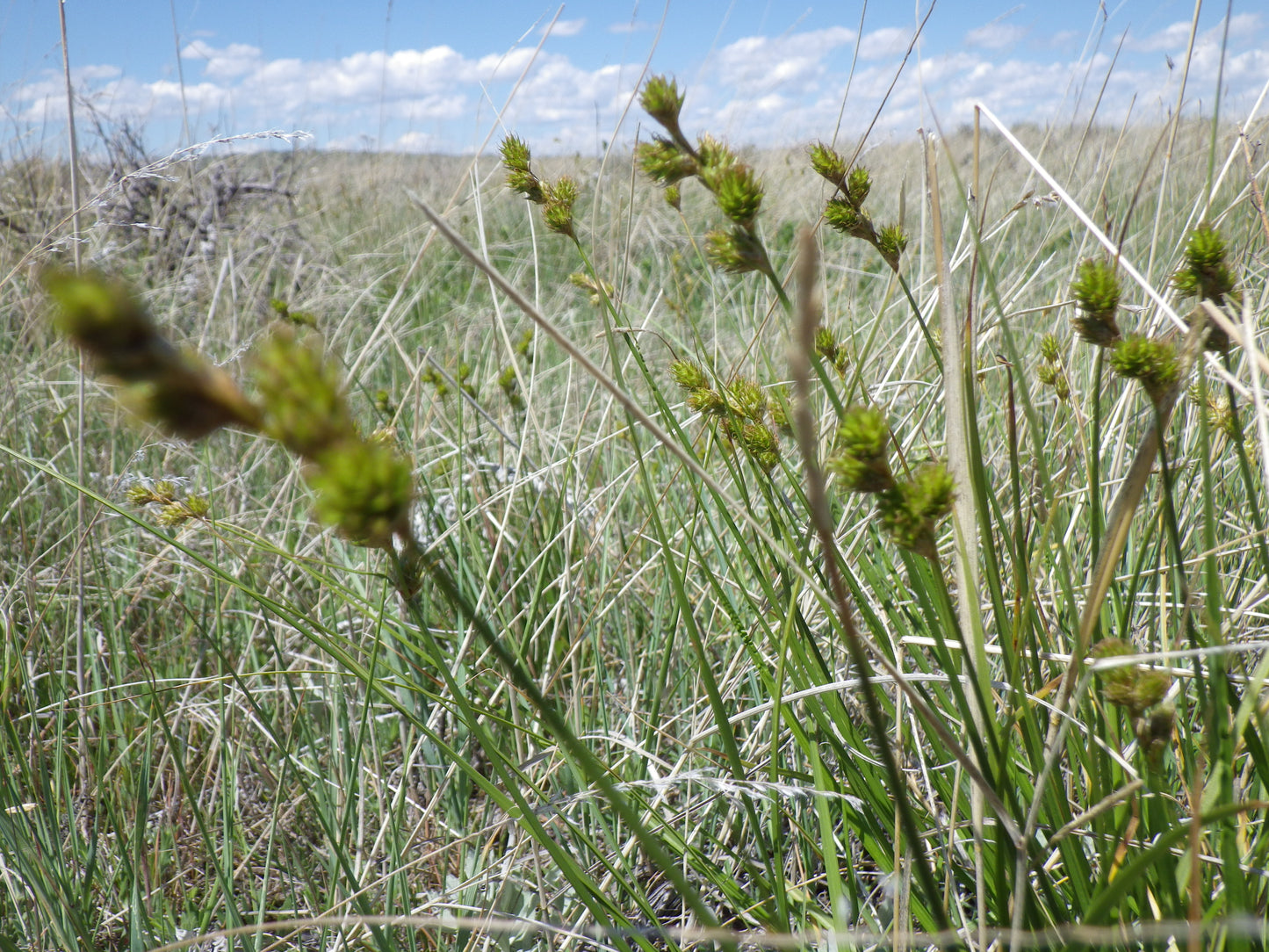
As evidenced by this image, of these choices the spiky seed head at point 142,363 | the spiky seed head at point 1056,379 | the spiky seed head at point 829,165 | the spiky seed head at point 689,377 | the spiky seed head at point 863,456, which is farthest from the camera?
the spiky seed head at point 1056,379

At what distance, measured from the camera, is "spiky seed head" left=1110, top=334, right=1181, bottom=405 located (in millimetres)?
505

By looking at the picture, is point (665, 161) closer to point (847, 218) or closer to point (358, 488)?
point (847, 218)

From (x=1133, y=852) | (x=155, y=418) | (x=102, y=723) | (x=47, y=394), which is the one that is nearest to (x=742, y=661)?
(x=1133, y=852)

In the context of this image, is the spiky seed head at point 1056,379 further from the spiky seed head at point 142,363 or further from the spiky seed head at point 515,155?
the spiky seed head at point 142,363

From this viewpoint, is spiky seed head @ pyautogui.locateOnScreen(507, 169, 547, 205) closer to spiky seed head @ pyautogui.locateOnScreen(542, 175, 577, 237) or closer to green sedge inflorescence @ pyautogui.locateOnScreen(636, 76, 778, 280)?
spiky seed head @ pyautogui.locateOnScreen(542, 175, 577, 237)

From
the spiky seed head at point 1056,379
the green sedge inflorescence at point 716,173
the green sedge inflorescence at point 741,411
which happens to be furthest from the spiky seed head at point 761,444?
the spiky seed head at point 1056,379

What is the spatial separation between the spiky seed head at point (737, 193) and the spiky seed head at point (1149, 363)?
0.25 meters

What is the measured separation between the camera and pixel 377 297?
3660mm

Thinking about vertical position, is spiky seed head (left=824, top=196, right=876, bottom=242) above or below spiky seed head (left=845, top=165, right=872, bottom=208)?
below

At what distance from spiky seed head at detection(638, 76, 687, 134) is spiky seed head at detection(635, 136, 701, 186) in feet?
0.08

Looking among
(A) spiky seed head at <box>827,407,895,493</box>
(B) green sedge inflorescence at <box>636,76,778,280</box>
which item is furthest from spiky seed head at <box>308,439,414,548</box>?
(B) green sedge inflorescence at <box>636,76,778,280</box>

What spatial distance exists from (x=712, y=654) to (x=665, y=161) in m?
0.89

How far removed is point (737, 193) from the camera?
52 centimetres

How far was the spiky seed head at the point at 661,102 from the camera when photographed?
549 mm
